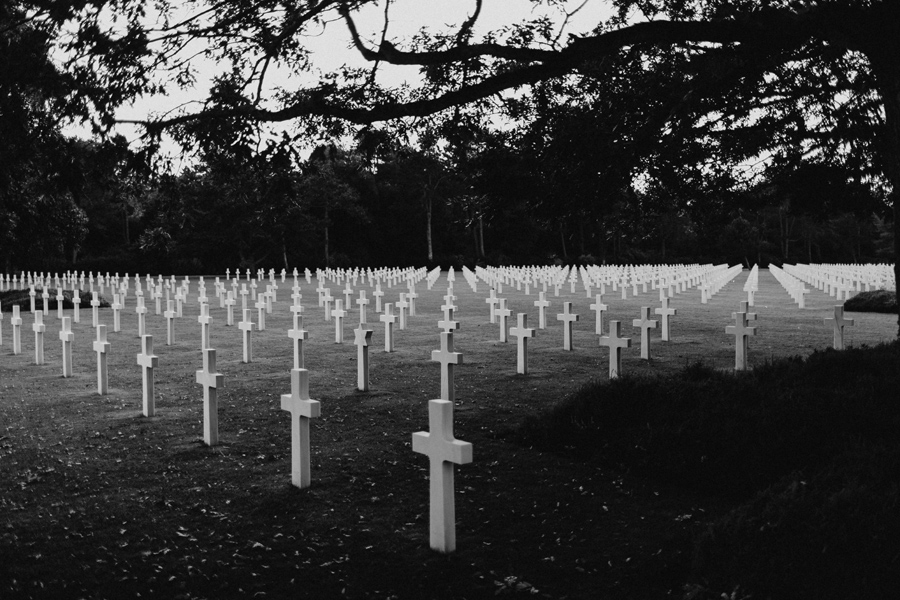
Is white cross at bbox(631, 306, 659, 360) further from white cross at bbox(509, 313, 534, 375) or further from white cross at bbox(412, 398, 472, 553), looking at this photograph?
white cross at bbox(412, 398, 472, 553)

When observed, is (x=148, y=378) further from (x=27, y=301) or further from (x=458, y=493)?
(x=27, y=301)

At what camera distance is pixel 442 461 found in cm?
451

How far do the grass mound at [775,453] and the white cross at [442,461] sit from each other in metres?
1.32

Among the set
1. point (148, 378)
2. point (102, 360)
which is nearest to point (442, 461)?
point (148, 378)

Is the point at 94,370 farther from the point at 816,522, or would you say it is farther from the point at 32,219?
the point at 816,522

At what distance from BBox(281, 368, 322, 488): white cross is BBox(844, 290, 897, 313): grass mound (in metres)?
20.0

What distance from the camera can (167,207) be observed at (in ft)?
37.2

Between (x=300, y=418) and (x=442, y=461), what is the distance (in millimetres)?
1680

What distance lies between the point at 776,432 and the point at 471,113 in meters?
6.77

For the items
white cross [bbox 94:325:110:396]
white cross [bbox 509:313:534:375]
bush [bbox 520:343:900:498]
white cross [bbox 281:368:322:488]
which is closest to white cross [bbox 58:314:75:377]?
white cross [bbox 94:325:110:396]

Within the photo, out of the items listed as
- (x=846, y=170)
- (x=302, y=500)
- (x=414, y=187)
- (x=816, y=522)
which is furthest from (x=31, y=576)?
(x=414, y=187)

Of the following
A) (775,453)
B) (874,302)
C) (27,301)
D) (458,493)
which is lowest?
(458,493)

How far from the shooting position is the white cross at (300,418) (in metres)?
5.81

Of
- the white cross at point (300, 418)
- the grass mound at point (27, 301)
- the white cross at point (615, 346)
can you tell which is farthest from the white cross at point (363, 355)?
the grass mound at point (27, 301)
